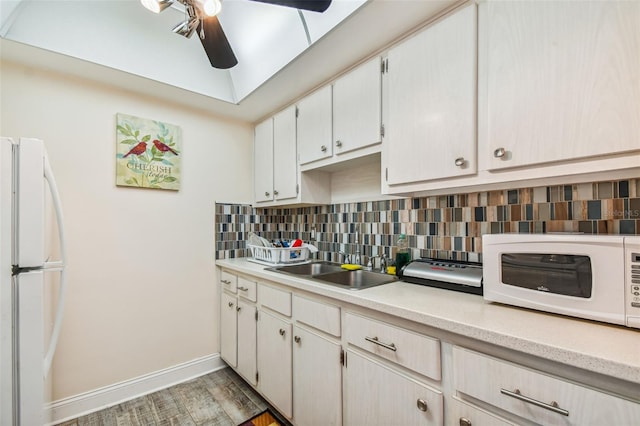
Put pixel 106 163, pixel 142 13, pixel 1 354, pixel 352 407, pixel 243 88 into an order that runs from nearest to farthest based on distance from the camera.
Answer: pixel 1 354 < pixel 352 407 < pixel 142 13 < pixel 106 163 < pixel 243 88

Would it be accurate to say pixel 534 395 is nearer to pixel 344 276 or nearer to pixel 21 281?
pixel 344 276

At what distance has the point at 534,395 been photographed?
752 millimetres

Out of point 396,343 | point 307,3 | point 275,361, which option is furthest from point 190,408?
point 307,3

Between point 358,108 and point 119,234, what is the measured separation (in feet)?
6.17

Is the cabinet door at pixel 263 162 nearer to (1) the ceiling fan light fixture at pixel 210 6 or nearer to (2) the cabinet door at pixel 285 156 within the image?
(2) the cabinet door at pixel 285 156

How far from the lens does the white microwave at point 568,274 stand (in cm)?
79

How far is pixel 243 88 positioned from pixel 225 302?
1718 mm

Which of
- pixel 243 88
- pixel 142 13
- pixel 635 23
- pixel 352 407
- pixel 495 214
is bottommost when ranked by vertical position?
pixel 352 407

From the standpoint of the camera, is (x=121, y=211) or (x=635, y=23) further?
(x=121, y=211)

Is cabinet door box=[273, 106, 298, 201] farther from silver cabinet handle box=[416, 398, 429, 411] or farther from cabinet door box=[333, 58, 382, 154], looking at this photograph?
silver cabinet handle box=[416, 398, 429, 411]

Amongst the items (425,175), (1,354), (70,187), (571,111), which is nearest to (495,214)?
(425,175)

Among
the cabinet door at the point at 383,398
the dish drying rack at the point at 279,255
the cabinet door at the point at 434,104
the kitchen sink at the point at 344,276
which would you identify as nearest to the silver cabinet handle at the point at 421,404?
the cabinet door at the point at 383,398

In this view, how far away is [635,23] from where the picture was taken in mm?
824

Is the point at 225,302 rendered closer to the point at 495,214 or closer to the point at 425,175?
the point at 425,175
